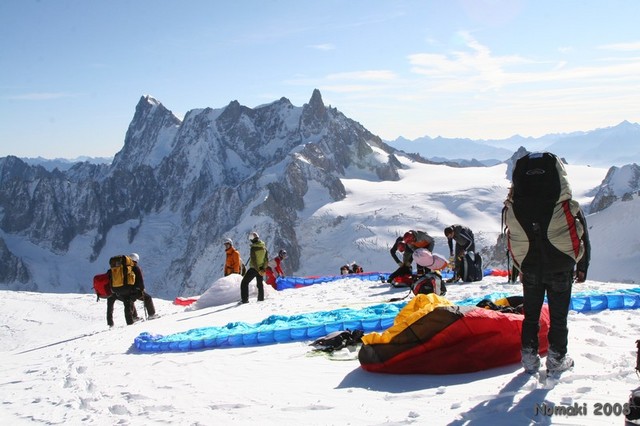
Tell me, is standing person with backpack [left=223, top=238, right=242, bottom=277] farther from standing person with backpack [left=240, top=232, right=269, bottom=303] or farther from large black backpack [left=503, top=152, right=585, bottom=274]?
large black backpack [left=503, top=152, right=585, bottom=274]

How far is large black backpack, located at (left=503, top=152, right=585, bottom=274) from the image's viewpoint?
18.5 feet

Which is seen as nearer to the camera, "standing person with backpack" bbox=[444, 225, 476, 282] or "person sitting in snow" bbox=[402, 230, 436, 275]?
"person sitting in snow" bbox=[402, 230, 436, 275]

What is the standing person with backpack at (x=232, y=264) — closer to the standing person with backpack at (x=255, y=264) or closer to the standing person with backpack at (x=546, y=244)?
the standing person with backpack at (x=255, y=264)

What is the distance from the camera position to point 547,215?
18.7 ft

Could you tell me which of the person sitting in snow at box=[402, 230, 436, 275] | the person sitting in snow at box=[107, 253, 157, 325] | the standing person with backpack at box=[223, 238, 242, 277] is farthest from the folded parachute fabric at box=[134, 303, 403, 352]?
the standing person with backpack at box=[223, 238, 242, 277]

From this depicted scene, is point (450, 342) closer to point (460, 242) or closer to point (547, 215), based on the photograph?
point (547, 215)

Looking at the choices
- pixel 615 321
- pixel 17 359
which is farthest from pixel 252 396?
pixel 17 359

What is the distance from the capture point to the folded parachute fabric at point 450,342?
6262 millimetres

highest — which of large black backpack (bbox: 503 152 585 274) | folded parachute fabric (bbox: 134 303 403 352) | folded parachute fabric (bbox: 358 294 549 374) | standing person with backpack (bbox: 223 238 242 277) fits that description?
large black backpack (bbox: 503 152 585 274)

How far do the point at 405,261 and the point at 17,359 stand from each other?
35.1 feet

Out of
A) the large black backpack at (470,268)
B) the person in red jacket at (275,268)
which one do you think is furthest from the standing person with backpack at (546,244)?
the person in red jacket at (275,268)

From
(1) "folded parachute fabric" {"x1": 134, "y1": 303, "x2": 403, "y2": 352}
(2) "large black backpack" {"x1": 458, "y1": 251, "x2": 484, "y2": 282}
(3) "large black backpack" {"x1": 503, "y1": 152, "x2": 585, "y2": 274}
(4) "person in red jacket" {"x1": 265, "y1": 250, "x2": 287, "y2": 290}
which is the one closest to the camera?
(3) "large black backpack" {"x1": 503, "y1": 152, "x2": 585, "y2": 274}

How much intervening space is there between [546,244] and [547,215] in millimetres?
311

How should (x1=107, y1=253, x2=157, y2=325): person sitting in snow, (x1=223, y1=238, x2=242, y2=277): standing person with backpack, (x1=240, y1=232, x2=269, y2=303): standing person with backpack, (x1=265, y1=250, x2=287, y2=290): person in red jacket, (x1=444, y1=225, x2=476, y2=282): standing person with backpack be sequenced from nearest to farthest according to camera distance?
1. (x1=107, y1=253, x2=157, y2=325): person sitting in snow
2. (x1=240, y1=232, x2=269, y2=303): standing person with backpack
3. (x1=444, y1=225, x2=476, y2=282): standing person with backpack
4. (x1=223, y1=238, x2=242, y2=277): standing person with backpack
5. (x1=265, y1=250, x2=287, y2=290): person in red jacket
